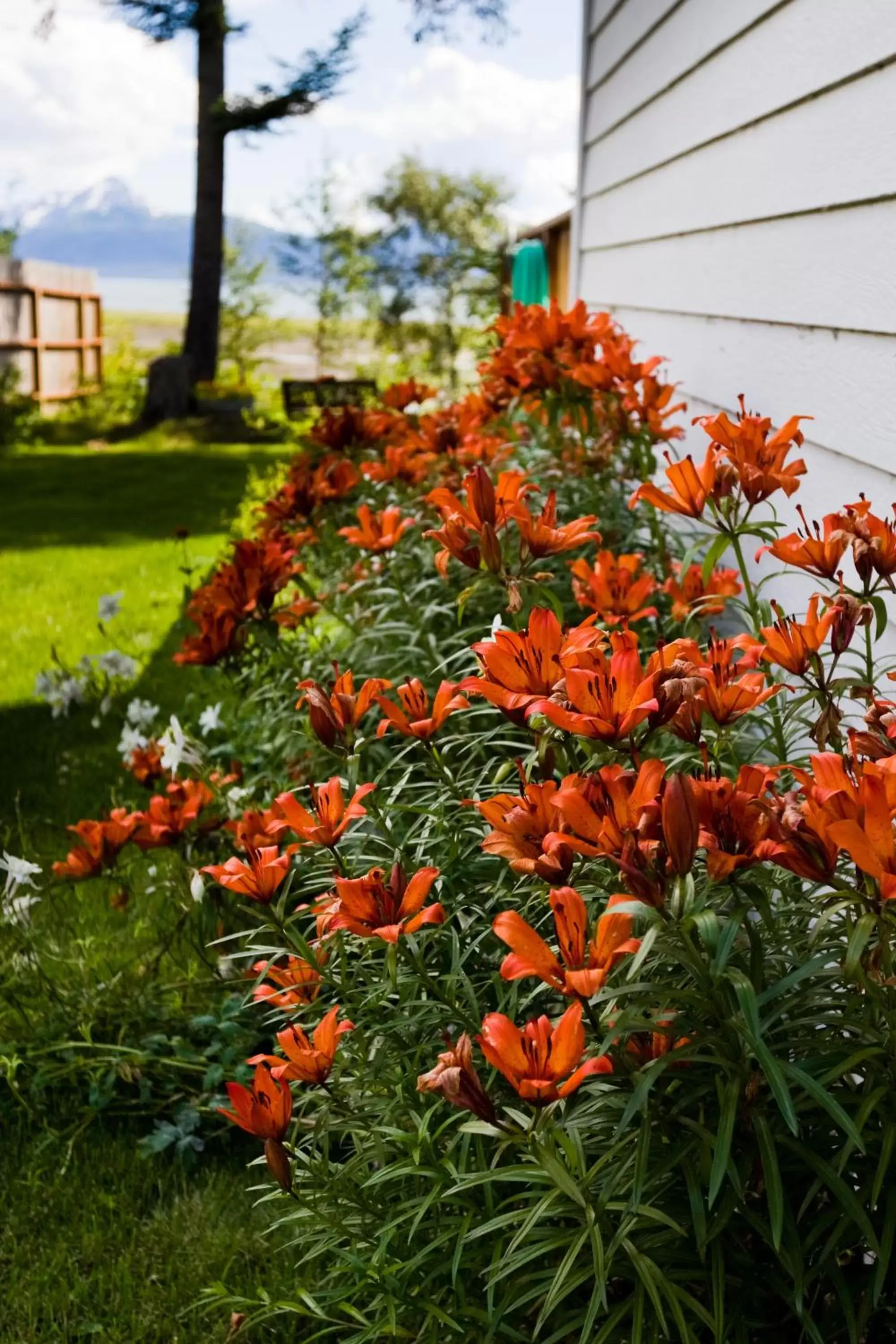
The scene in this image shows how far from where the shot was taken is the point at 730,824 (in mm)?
1093

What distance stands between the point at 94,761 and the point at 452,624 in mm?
1662

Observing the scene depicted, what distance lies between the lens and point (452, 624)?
8.96ft

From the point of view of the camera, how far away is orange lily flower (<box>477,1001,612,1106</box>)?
3.35 feet

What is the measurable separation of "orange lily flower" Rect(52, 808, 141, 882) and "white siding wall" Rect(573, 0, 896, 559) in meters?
1.38

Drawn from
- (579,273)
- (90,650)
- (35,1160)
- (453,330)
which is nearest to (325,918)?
(35,1160)

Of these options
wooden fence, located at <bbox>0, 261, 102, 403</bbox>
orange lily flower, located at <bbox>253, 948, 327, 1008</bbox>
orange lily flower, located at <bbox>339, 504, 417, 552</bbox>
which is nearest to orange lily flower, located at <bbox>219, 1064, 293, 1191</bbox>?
orange lily flower, located at <bbox>253, 948, 327, 1008</bbox>

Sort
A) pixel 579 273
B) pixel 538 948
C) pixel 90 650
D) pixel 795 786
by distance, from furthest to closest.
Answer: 1. pixel 579 273
2. pixel 90 650
3. pixel 795 786
4. pixel 538 948

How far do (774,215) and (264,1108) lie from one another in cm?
217

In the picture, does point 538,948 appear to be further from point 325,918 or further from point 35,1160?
point 35,1160

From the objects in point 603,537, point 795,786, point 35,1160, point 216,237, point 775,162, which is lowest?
point 35,1160

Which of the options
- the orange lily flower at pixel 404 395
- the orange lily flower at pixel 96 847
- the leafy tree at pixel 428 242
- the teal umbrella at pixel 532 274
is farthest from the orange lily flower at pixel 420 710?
the leafy tree at pixel 428 242

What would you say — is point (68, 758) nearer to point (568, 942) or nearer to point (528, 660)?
point (528, 660)

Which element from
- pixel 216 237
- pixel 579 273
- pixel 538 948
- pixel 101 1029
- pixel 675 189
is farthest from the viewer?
pixel 216 237

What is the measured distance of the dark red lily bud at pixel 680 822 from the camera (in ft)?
3.29
